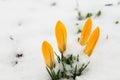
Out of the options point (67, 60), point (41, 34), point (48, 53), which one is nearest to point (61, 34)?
point (48, 53)

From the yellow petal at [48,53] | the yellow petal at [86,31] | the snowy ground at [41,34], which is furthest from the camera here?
the snowy ground at [41,34]

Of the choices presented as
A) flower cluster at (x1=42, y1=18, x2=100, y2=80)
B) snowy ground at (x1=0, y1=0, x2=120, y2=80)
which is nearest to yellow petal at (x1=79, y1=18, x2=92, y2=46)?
flower cluster at (x1=42, y1=18, x2=100, y2=80)

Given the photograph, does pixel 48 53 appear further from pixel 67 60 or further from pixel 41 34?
pixel 41 34

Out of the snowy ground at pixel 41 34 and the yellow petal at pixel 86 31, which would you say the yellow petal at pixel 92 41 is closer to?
the yellow petal at pixel 86 31

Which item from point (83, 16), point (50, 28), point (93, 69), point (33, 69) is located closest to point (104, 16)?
point (83, 16)

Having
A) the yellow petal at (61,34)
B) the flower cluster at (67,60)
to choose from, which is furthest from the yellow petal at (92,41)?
the yellow petal at (61,34)

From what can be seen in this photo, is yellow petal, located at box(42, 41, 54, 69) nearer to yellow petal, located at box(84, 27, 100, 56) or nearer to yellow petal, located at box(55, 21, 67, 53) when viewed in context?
yellow petal, located at box(55, 21, 67, 53)
